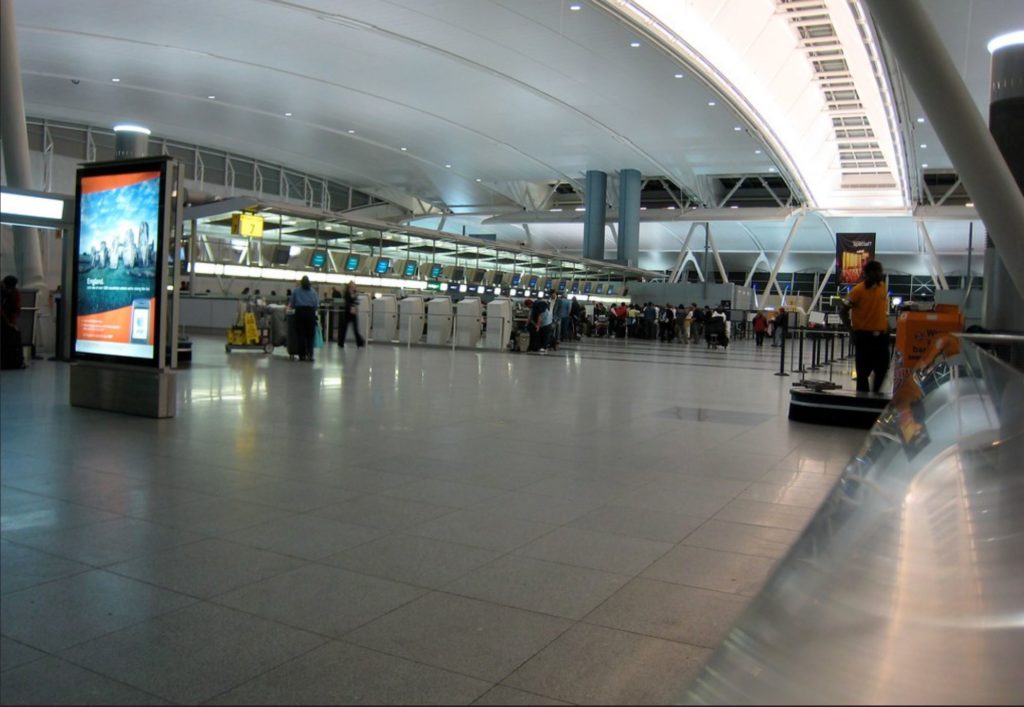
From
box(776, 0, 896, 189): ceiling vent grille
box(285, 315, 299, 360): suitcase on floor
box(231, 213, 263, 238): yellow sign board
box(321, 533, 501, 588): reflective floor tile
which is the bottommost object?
box(321, 533, 501, 588): reflective floor tile

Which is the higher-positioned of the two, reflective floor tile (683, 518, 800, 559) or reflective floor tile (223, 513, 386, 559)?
reflective floor tile (683, 518, 800, 559)

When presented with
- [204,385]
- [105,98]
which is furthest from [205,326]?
[204,385]

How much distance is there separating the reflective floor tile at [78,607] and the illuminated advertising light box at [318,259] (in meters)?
19.4

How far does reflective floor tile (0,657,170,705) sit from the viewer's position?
2.31 meters

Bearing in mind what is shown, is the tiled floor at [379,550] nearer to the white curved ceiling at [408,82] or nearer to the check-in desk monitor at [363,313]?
the check-in desk monitor at [363,313]

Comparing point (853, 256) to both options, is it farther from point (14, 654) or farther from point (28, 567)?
point (14, 654)

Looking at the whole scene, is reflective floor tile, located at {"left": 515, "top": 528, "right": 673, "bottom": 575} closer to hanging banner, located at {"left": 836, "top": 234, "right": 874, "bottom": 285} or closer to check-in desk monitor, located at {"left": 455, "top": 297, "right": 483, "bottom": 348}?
check-in desk monitor, located at {"left": 455, "top": 297, "right": 483, "bottom": 348}

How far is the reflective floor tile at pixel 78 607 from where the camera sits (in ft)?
9.10

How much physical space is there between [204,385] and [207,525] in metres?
7.18

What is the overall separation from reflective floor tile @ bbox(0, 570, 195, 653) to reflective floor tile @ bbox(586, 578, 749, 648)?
170 centimetres

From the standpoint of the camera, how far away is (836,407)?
9016mm

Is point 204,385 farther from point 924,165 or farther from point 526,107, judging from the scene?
point 924,165

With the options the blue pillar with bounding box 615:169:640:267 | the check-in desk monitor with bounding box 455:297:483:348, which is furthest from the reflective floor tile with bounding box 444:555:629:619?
the blue pillar with bounding box 615:169:640:267

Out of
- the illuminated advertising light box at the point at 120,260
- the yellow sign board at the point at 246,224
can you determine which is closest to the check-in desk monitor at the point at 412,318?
the yellow sign board at the point at 246,224
